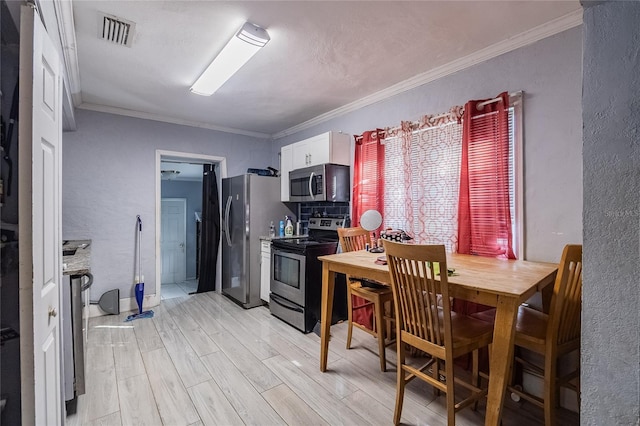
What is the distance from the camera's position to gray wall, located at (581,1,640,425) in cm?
74

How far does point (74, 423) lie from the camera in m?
1.75

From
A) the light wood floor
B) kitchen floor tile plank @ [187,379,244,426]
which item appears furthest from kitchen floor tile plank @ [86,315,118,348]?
kitchen floor tile plank @ [187,379,244,426]

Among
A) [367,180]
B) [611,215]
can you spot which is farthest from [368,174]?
[611,215]

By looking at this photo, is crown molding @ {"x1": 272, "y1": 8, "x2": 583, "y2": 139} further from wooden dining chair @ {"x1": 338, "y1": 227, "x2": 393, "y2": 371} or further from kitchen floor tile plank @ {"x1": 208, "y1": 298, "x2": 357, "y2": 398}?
kitchen floor tile plank @ {"x1": 208, "y1": 298, "x2": 357, "y2": 398}

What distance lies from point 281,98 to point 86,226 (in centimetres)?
269

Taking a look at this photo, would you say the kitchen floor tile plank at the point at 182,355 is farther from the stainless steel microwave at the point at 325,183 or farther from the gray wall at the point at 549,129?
the gray wall at the point at 549,129

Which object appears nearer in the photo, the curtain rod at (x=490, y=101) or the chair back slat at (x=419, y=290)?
the chair back slat at (x=419, y=290)

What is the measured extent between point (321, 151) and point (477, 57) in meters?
1.70

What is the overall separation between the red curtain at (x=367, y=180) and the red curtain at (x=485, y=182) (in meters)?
0.88

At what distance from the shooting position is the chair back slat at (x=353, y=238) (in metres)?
2.93

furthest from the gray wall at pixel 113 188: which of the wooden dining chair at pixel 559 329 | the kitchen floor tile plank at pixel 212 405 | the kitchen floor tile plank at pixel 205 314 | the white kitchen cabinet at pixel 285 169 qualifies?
the wooden dining chair at pixel 559 329

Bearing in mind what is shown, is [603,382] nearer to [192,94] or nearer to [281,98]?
[281,98]

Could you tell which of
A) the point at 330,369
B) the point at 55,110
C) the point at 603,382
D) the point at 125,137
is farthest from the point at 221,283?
the point at 603,382

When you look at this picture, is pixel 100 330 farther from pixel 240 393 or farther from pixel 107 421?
pixel 240 393
